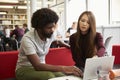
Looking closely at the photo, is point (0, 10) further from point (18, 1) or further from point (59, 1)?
point (59, 1)

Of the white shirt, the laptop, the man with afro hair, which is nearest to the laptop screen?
the laptop

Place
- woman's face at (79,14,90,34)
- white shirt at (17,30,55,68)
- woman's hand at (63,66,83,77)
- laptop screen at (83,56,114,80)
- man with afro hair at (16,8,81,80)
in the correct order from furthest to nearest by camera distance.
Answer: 1. woman's face at (79,14,90,34)
2. white shirt at (17,30,55,68)
3. man with afro hair at (16,8,81,80)
4. woman's hand at (63,66,83,77)
5. laptop screen at (83,56,114,80)

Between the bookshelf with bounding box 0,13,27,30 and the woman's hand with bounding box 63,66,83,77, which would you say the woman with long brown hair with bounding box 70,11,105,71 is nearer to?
the woman's hand with bounding box 63,66,83,77

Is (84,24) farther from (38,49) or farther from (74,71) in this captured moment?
(74,71)

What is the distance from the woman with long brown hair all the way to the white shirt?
0.42 m

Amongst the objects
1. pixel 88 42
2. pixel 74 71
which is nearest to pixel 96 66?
pixel 74 71

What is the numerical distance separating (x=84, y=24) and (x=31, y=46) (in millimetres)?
737

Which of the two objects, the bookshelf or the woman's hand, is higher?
the bookshelf

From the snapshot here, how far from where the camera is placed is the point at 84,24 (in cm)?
261

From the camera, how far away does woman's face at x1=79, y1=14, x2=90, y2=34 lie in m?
2.59

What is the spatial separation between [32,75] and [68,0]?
8563mm

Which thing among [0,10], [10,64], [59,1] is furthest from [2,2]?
[10,64]

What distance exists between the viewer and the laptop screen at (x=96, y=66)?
68.4 inches

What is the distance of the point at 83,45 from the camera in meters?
2.67
